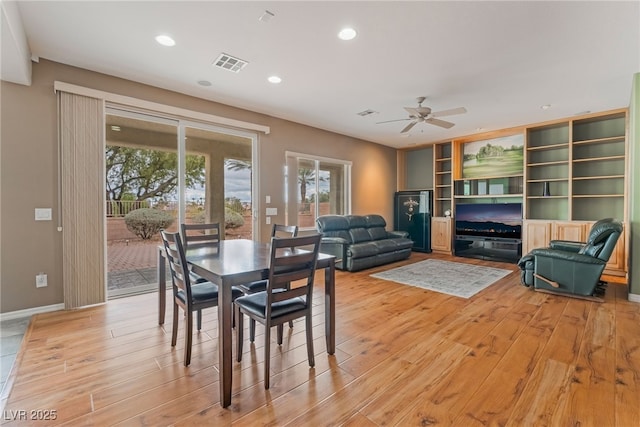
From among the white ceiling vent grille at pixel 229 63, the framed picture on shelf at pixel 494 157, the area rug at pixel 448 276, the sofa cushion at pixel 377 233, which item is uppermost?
the white ceiling vent grille at pixel 229 63

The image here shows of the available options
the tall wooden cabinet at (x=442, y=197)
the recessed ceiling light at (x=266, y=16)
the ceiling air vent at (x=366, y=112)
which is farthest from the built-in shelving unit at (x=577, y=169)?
the recessed ceiling light at (x=266, y=16)

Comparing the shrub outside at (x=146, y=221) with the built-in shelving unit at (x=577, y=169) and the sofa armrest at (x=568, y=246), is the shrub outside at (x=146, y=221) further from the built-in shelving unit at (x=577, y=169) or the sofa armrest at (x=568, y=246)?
the built-in shelving unit at (x=577, y=169)

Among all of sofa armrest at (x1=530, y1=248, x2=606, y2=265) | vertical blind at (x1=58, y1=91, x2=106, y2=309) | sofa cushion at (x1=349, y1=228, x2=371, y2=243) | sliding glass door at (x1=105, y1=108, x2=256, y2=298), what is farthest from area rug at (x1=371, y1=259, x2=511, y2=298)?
vertical blind at (x1=58, y1=91, x2=106, y2=309)

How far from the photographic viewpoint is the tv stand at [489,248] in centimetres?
606

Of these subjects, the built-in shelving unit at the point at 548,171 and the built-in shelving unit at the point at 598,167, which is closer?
the built-in shelving unit at the point at 598,167

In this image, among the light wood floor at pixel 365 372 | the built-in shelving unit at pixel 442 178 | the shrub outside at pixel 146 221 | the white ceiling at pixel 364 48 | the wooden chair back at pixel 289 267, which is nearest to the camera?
the light wood floor at pixel 365 372

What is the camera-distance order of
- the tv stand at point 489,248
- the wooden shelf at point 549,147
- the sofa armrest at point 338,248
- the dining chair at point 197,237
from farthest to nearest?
the tv stand at point 489,248 < the wooden shelf at point 549,147 < the sofa armrest at point 338,248 < the dining chair at point 197,237

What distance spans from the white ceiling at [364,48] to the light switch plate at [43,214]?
1391mm

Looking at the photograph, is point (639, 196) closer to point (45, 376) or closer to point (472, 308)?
point (472, 308)

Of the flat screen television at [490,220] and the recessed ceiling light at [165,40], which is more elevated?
the recessed ceiling light at [165,40]

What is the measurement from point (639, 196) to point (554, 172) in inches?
103

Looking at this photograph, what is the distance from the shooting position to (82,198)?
3445 millimetres

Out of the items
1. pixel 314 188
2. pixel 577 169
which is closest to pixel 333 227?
pixel 314 188

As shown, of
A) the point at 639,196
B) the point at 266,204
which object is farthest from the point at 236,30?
the point at 639,196
